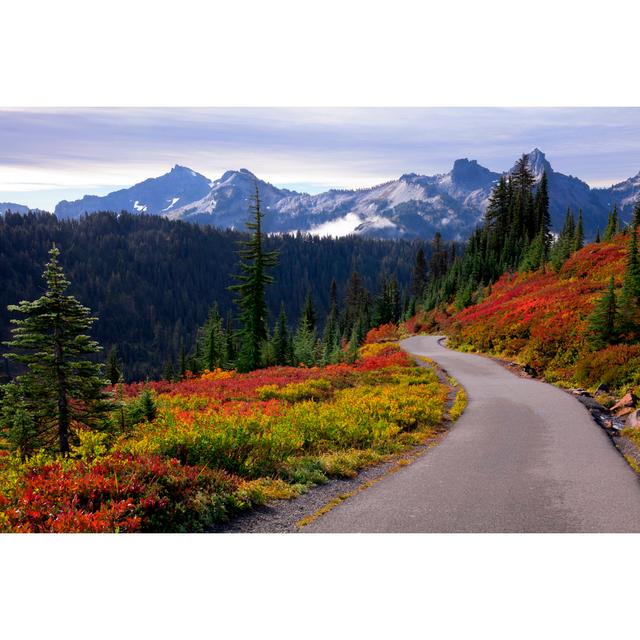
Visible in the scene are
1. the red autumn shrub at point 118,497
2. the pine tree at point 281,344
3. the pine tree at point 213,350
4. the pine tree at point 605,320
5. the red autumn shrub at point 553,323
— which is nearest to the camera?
the red autumn shrub at point 118,497

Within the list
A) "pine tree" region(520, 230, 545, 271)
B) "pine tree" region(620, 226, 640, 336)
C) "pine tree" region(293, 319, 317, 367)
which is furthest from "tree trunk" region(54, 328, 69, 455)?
"pine tree" region(520, 230, 545, 271)

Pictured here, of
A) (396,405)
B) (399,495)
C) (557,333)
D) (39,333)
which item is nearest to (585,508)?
(399,495)

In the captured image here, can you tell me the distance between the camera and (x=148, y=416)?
47.7 ft

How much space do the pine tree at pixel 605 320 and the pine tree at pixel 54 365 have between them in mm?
18986

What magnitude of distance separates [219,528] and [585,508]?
216 inches

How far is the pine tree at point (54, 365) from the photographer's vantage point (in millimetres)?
10375

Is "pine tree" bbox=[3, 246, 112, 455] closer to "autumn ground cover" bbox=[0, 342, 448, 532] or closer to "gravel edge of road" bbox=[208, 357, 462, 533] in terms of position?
"autumn ground cover" bbox=[0, 342, 448, 532]

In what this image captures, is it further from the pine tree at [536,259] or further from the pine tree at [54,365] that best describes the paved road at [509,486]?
the pine tree at [536,259]

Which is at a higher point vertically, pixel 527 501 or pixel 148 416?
pixel 527 501

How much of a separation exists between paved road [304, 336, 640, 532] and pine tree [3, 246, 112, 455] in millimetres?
7140

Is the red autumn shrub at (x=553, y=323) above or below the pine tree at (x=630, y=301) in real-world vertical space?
below

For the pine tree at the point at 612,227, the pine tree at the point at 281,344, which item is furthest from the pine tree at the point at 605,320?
the pine tree at the point at 612,227

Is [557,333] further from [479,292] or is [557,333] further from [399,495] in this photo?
[479,292]

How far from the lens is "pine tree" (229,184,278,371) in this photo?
122 ft
